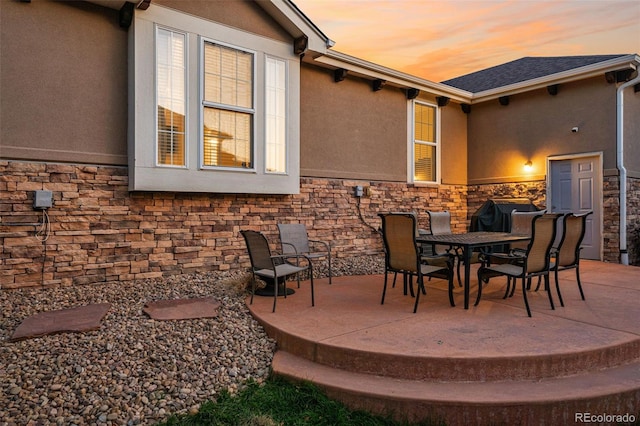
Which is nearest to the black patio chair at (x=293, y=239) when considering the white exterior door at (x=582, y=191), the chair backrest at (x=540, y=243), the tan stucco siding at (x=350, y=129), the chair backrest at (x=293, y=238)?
the chair backrest at (x=293, y=238)

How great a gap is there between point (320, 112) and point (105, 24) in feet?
11.4

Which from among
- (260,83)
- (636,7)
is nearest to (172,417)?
(260,83)

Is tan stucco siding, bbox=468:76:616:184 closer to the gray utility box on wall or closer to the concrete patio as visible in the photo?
the concrete patio

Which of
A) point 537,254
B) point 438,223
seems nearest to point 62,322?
point 537,254

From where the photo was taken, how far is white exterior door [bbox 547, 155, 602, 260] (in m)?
7.66

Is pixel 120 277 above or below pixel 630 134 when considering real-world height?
below

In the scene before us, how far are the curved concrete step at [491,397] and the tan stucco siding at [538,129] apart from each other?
6.31 metres

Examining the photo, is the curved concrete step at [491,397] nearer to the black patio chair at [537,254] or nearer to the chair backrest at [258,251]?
the black patio chair at [537,254]

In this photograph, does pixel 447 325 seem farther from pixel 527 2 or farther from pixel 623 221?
pixel 527 2

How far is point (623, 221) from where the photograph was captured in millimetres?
7367

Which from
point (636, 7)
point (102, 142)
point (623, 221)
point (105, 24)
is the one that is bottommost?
point (623, 221)

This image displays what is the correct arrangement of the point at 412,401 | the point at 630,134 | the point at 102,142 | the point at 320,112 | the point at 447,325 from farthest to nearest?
1. the point at 630,134
2. the point at 320,112
3. the point at 102,142
4. the point at 447,325
5. the point at 412,401

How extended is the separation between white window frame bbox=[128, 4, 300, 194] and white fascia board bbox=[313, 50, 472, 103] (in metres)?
0.79

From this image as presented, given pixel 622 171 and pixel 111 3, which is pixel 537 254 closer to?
pixel 622 171
